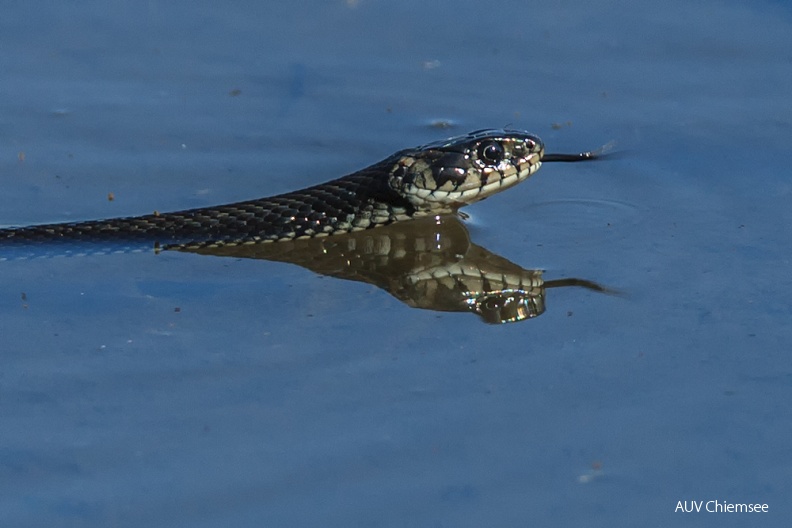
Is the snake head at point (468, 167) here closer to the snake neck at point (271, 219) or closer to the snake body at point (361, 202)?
the snake body at point (361, 202)

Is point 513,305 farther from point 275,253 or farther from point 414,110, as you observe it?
point 414,110

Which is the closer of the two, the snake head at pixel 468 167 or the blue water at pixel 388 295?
the blue water at pixel 388 295

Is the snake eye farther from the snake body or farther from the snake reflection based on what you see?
the snake reflection

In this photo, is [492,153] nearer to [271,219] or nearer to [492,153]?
[492,153]

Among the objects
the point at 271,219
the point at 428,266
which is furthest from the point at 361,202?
the point at 428,266

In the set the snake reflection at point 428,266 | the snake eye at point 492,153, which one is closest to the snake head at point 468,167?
the snake eye at point 492,153

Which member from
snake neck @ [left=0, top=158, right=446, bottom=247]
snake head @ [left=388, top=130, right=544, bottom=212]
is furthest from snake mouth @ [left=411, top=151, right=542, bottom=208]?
snake neck @ [left=0, top=158, right=446, bottom=247]

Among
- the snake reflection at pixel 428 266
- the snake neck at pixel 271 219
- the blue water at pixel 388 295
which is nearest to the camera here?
the blue water at pixel 388 295
